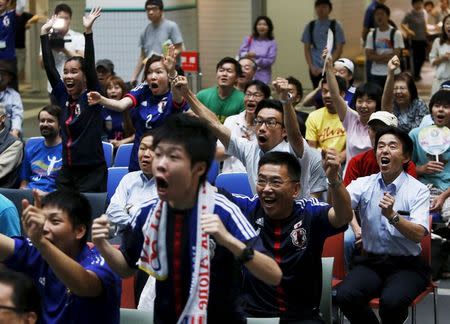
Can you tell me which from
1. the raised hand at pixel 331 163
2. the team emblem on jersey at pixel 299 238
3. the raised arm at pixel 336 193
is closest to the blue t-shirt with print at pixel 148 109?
the team emblem on jersey at pixel 299 238

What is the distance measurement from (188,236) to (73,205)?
79 centimetres

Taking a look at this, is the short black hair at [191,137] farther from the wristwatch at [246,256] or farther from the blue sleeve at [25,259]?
the blue sleeve at [25,259]

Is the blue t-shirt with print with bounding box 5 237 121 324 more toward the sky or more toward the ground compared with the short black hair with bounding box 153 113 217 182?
more toward the ground

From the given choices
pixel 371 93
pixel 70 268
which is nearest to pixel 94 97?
pixel 371 93

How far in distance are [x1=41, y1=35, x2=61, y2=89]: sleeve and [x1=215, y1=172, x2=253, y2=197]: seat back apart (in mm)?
1732

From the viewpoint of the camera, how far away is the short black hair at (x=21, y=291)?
3.88 m

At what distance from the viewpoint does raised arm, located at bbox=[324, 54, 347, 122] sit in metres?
7.62

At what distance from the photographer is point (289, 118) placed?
6277mm

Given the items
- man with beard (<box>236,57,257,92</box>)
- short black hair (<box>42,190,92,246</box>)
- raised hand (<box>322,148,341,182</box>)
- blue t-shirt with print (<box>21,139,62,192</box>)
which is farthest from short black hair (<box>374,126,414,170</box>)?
man with beard (<box>236,57,257,92</box>)

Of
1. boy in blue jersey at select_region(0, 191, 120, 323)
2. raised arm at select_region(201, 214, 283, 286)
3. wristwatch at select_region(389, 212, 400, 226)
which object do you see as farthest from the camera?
wristwatch at select_region(389, 212, 400, 226)

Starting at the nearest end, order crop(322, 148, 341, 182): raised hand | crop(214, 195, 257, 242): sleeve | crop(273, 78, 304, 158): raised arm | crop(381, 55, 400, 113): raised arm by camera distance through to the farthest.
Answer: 1. crop(214, 195, 257, 242): sleeve
2. crop(322, 148, 341, 182): raised hand
3. crop(273, 78, 304, 158): raised arm
4. crop(381, 55, 400, 113): raised arm

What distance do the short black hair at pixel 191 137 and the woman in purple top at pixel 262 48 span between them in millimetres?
8198

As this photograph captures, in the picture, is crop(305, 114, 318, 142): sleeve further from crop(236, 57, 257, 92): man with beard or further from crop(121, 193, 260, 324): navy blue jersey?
crop(121, 193, 260, 324): navy blue jersey

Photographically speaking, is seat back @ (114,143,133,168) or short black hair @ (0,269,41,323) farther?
seat back @ (114,143,133,168)
